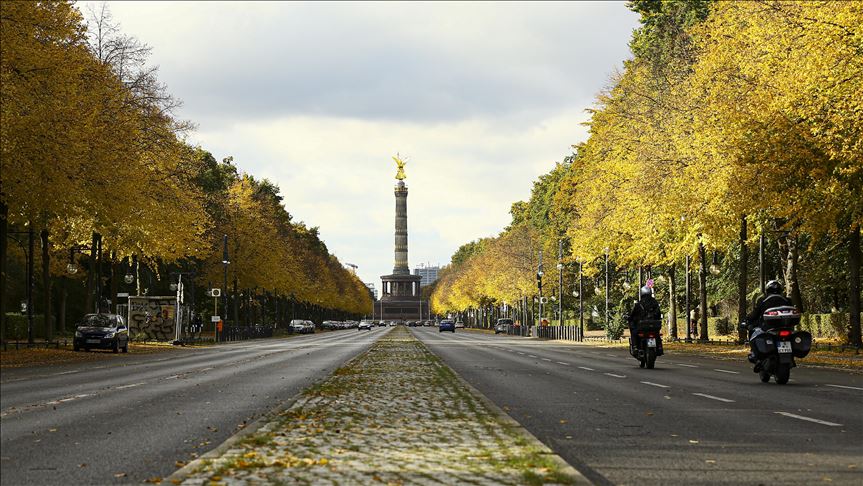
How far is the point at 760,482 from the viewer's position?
25.8 ft

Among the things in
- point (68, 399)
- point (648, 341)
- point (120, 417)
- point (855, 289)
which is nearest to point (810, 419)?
point (120, 417)

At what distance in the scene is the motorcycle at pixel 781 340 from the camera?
1906 centimetres

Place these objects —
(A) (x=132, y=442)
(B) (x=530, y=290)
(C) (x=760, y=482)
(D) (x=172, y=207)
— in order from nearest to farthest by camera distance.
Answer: (C) (x=760, y=482)
(A) (x=132, y=442)
(D) (x=172, y=207)
(B) (x=530, y=290)

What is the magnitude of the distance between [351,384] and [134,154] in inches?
864

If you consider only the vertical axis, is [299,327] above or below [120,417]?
above

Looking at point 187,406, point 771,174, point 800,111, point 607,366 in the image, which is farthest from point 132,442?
point 771,174

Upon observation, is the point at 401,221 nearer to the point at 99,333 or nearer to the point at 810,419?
the point at 99,333

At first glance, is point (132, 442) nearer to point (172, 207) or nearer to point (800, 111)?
point (800, 111)

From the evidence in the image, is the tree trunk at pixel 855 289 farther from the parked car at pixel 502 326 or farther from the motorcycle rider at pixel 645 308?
the parked car at pixel 502 326

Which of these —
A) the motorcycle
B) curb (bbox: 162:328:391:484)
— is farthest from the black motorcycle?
curb (bbox: 162:328:391:484)

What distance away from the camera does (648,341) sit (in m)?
26.6

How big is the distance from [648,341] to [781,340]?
758cm

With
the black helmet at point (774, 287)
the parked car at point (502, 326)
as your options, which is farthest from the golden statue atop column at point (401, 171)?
the black helmet at point (774, 287)

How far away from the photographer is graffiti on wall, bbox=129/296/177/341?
2077 inches
